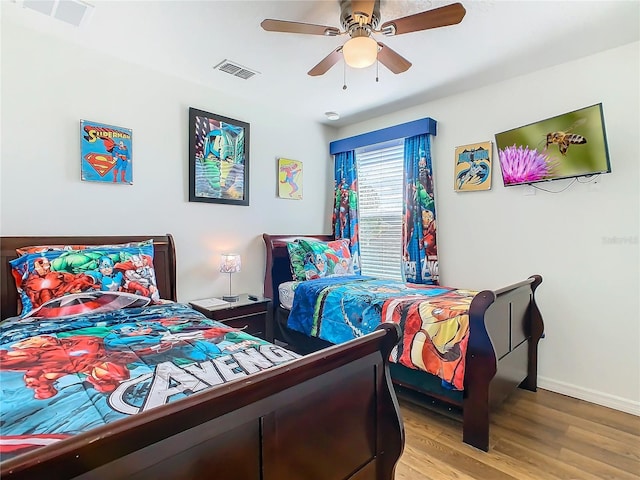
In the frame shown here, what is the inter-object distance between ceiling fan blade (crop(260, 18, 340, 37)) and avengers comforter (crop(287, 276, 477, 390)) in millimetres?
1745

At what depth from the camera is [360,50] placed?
1882 millimetres

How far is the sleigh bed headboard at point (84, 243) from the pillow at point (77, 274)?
0.12 m

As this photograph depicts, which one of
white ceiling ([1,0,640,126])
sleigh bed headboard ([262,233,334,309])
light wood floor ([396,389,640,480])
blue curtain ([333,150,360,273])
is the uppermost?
white ceiling ([1,0,640,126])

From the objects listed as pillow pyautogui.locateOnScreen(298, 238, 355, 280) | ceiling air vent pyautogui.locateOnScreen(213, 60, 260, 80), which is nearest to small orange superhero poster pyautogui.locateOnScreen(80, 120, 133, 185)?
ceiling air vent pyautogui.locateOnScreen(213, 60, 260, 80)

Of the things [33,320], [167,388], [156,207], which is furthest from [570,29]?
[33,320]

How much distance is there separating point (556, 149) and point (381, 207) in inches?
71.6

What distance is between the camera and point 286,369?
0.97 meters

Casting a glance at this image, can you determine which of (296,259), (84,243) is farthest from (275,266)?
(84,243)

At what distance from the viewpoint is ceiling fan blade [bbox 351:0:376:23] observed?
6.18ft

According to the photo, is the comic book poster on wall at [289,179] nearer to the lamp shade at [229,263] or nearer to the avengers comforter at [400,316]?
the lamp shade at [229,263]

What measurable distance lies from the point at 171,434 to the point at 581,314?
3034 millimetres

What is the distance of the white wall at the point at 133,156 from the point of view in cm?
229

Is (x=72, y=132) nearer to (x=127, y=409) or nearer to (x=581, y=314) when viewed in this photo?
(x=127, y=409)

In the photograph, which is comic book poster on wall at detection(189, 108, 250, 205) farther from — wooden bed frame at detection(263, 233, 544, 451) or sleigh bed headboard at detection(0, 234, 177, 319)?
wooden bed frame at detection(263, 233, 544, 451)
